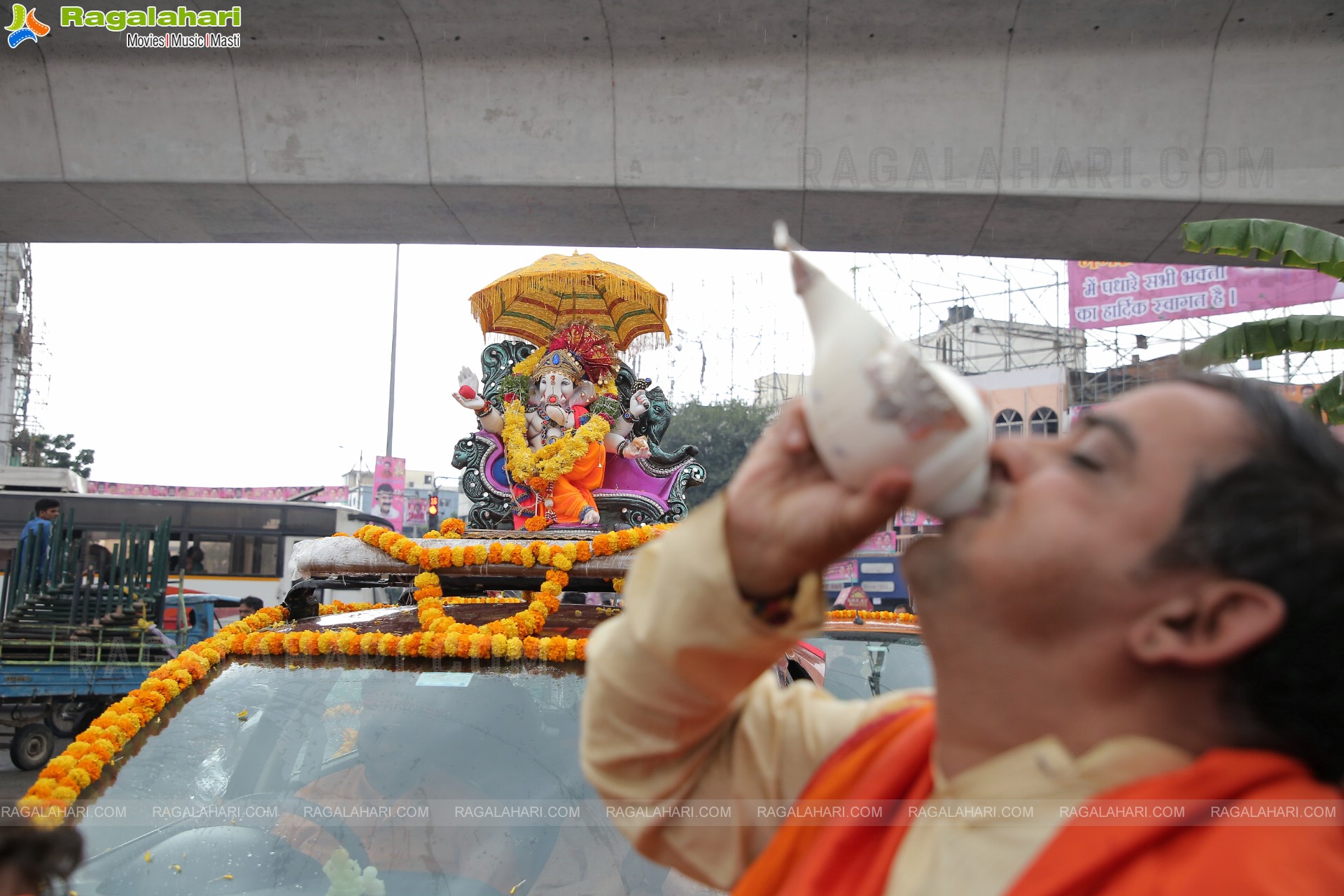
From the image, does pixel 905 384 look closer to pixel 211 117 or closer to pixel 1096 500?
pixel 1096 500

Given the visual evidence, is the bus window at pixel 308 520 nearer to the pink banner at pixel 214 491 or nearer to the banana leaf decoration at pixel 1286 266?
the pink banner at pixel 214 491

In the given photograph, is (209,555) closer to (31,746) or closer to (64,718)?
(64,718)

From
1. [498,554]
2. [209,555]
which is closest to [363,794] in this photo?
[498,554]

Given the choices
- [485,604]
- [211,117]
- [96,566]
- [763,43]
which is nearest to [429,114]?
[211,117]

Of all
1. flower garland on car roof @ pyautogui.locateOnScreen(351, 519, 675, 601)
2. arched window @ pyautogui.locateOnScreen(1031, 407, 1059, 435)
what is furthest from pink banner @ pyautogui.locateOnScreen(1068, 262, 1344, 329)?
flower garland on car roof @ pyautogui.locateOnScreen(351, 519, 675, 601)

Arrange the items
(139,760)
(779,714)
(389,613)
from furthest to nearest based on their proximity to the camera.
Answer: (389,613)
(139,760)
(779,714)

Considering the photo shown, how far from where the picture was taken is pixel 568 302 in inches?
233

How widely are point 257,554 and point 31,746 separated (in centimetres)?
621

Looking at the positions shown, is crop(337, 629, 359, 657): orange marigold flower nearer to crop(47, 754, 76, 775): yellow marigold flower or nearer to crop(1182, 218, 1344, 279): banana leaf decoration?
crop(47, 754, 76, 775): yellow marigold flower

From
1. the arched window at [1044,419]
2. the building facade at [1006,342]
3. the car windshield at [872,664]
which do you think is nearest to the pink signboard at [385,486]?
the building facade at [1006,342]

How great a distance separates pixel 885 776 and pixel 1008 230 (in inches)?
241

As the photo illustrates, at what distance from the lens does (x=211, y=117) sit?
20.4 feet

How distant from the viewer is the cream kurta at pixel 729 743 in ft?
2.90

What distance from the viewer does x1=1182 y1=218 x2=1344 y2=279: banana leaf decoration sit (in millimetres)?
4875
